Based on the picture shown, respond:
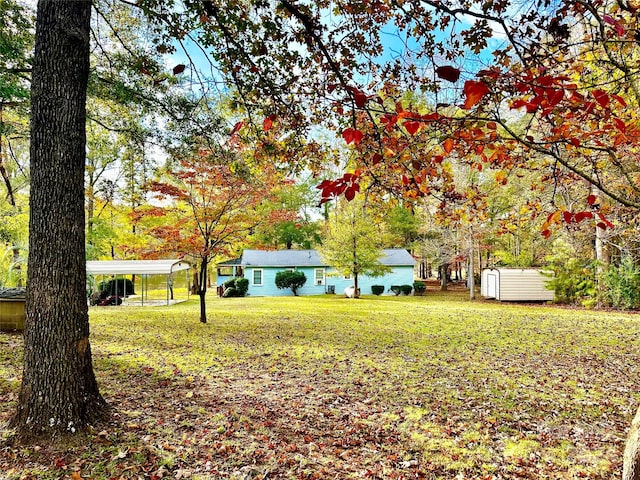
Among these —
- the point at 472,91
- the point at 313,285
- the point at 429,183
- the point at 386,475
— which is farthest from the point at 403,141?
the point at 313,285

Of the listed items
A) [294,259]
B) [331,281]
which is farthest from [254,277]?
[331,281]

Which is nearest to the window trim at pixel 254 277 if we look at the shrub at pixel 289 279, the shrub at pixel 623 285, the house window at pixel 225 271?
the shrub at pixel 289 279

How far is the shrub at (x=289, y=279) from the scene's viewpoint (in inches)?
968

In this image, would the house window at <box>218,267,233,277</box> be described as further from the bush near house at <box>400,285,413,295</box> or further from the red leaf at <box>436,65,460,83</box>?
the red leaf at <box>436,65,460,83</box>

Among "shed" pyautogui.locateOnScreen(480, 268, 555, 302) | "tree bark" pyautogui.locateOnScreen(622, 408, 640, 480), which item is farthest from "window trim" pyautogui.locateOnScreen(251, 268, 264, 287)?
"tree bark" pyautogui.locateOnScreen(622, 408, 640, 480)

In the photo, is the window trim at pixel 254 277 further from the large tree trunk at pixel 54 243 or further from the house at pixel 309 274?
the large tree trunk at pixel 54 243

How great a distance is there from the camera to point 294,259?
25.7 m

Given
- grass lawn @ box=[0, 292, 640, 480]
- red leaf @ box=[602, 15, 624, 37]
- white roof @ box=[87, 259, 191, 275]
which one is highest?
red leaf @ box=[602, 15, 624, 37]

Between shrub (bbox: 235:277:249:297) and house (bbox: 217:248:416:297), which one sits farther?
house (bbox: 217:248:416:297)

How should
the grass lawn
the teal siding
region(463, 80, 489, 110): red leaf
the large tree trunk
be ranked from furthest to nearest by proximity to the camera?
the teal siding
the large tree trunk
the grass lawn
region(463, 80, 489, 110): red leaf

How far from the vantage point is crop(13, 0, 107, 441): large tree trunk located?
325 centimetres

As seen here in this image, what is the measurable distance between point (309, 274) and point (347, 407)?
69.1 feet

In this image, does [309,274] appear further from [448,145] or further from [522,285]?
[448,145]

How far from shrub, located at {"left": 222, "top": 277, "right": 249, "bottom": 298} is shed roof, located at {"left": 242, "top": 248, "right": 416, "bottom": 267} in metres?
1.28
